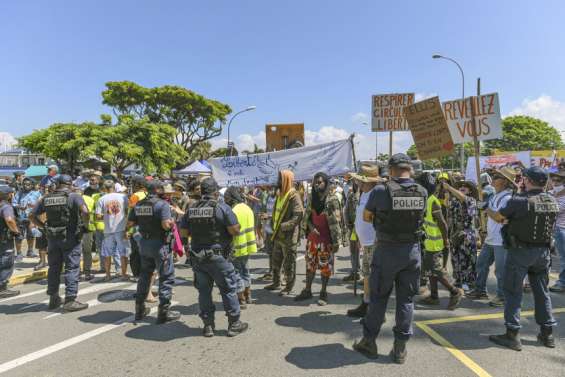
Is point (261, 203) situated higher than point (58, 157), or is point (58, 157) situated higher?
point (58, 157)

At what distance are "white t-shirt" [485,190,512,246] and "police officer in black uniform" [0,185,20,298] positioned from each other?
22.3 feet

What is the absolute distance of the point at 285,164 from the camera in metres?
8.00

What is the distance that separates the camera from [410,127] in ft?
23.5

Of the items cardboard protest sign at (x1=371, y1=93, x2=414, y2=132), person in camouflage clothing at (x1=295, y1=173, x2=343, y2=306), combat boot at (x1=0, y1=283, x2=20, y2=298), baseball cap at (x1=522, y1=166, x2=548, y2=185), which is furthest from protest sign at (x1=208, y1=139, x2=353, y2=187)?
combat boot at (x1=0, y1=283, x2=20, y2=298)

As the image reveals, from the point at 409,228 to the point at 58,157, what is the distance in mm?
29877

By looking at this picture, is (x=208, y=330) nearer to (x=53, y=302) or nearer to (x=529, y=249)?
(x=53, y=302)

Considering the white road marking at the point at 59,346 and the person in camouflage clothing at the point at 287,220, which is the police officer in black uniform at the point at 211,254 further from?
the person in camouflage clothing at the point at 287,220

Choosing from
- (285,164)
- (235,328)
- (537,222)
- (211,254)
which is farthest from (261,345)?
(285,164)

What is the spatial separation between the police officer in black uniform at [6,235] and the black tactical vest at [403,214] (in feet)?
17.9

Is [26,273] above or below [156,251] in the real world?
below

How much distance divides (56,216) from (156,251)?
1.73 meters

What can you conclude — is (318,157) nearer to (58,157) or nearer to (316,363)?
(316,363)

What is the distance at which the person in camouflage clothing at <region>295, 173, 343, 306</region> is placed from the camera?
5.51 m

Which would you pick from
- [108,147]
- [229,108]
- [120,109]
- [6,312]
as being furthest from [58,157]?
[6,312]
